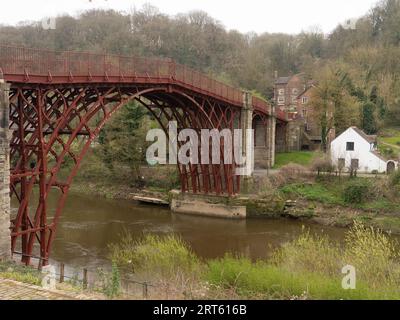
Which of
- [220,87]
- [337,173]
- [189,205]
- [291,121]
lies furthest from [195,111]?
[291,121]

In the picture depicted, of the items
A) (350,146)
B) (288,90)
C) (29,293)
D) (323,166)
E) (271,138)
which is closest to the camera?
(29,293)

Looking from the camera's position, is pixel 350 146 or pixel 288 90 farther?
pixel 288 90

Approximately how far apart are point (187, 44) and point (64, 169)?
3271 cm

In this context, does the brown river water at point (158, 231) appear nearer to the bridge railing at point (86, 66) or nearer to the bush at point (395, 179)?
the bush at point (395, 179)

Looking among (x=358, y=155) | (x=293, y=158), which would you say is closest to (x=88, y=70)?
(x=358, y=155)

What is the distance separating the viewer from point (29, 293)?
9.39m

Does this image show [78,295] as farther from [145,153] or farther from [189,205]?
[145,153]

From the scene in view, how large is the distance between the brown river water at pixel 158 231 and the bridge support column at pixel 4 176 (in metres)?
6.68

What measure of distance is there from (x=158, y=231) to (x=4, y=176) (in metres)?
15.0

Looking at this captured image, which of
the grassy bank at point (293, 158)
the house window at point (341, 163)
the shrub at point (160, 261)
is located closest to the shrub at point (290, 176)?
the house window at point (341, 163)

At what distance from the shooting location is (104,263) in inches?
813

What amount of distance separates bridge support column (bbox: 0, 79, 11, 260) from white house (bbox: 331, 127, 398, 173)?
25.7m

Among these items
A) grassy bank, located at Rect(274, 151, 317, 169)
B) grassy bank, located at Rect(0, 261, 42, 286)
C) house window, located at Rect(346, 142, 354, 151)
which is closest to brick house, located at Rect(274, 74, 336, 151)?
grassy bank, located at Rect(274, 151, 317, 169)

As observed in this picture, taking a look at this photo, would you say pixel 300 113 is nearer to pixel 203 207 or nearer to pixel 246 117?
pixel 246 117
